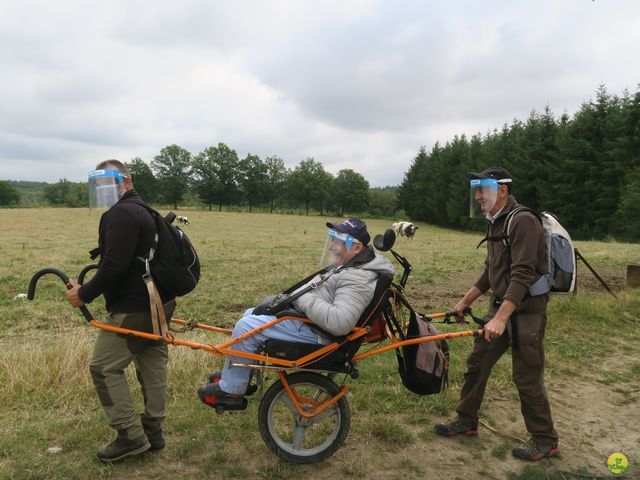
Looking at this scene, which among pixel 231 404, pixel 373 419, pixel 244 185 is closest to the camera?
pixel 231 404

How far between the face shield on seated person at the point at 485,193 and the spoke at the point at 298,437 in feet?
7.69

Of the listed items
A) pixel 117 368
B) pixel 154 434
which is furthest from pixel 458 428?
pixel 117 368

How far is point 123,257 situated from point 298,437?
1.94 meters

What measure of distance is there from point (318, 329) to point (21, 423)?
2864 millimetres

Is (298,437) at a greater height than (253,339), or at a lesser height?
lesser

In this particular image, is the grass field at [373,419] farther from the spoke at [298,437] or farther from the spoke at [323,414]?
the spoke at [323,414]

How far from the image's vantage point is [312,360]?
137 inches

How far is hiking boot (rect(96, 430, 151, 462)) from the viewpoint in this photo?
3.53 metres

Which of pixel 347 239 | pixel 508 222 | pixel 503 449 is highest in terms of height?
pixel 508 222

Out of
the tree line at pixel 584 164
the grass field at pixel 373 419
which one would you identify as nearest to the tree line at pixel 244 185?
the tree line at pixel 584 164

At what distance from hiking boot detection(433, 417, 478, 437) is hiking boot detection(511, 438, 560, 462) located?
0.38 meters

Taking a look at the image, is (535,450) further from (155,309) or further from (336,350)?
(155,309)

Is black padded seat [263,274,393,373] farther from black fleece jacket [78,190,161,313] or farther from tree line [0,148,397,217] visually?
tree line [0,148,397,217]

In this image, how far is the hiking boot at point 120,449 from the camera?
11.6 feet
